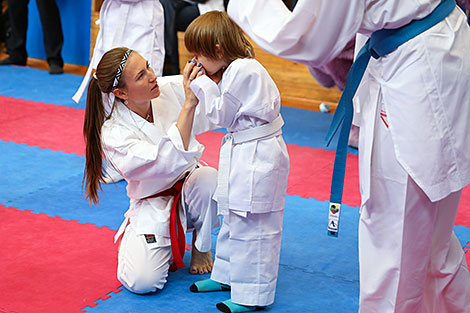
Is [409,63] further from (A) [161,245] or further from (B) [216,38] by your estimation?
(A) [161,245]

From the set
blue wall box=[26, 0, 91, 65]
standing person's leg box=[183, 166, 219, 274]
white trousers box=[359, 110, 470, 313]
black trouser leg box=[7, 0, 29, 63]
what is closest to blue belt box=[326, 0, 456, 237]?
white trousers box=[359, 110, 470, 313]

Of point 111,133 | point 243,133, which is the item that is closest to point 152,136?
point 111,133

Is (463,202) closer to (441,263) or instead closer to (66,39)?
(441,263)

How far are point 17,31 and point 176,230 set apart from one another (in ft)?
17.0

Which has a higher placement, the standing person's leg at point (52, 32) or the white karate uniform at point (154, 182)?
the white karate uniform at point (154, 182)

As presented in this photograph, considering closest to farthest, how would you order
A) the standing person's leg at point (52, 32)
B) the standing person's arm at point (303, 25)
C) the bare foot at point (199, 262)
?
the standing person's arm at point (303, 25) → the bare foot at point (199, 262) → the standing person's leg at point (52, 32)

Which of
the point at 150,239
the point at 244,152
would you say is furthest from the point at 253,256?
the point at 150,239

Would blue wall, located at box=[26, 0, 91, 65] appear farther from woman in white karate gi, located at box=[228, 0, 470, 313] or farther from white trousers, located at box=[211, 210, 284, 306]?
woman in white karate gi, located at box=[228, 0, 470, 313]

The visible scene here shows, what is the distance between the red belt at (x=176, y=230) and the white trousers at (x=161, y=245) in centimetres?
4

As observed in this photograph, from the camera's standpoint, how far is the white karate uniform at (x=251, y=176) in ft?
7.93

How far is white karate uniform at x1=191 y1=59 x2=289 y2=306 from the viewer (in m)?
2.42

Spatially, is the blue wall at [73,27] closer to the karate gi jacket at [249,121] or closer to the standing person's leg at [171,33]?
the standing person's leg at [171,33]

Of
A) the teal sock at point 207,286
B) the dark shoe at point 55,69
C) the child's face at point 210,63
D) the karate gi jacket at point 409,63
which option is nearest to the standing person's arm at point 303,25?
the karate gi jacket at point 409,63

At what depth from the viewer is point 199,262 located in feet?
9.55
